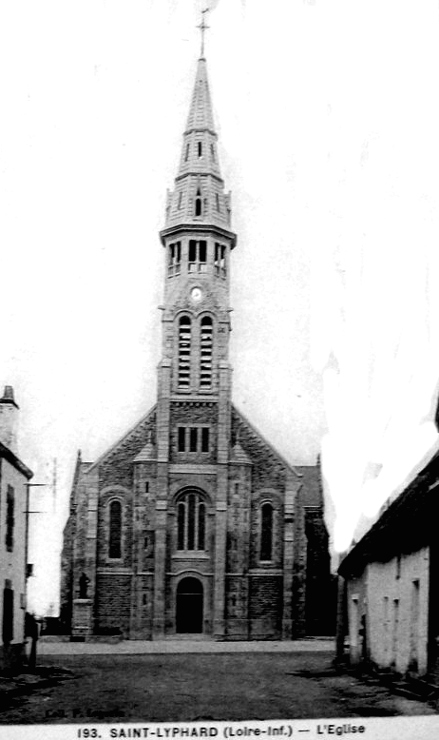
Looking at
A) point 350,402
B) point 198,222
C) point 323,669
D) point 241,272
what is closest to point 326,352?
point 350,402

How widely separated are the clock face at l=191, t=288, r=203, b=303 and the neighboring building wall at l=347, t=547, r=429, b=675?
5.03 ft

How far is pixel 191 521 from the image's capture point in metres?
4.61

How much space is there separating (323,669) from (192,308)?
5.73 feet

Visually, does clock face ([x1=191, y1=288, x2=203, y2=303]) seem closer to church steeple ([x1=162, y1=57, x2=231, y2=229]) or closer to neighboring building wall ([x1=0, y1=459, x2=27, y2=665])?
church steeple ([x1=162, y1=57, x2=231, y2=229])

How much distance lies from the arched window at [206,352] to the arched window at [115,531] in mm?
725

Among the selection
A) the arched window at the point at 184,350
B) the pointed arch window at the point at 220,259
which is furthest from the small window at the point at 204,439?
the pointed arch window at the point at 220,259

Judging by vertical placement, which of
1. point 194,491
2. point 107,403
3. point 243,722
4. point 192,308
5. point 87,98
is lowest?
point 243,722

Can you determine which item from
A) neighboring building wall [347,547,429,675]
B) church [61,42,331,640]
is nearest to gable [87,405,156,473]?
church [61,42,331,640]

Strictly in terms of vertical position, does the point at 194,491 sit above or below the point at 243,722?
above

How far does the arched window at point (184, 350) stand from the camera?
4590 millimetres

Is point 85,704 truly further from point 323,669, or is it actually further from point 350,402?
point 350,402

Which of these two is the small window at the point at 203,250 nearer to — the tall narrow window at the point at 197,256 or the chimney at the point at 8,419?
the tall narrow window at the point at 197,256

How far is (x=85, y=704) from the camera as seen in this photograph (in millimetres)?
4203

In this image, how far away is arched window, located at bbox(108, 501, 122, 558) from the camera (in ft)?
15.4
